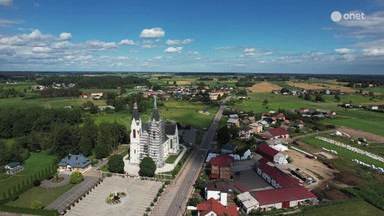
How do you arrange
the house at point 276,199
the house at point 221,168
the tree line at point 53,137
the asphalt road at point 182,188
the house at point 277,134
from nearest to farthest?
the house at point 276,199, the asphalt road at point 182,188, the house at point 221,168, the tree line at point 53,137, the house at point 277,134

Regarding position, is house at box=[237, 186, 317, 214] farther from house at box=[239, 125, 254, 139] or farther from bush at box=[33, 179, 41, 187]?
house at box=[239, 125, 254, 139]

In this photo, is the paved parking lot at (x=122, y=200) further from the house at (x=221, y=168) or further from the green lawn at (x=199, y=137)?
the green lawn at (x=199, y=137)

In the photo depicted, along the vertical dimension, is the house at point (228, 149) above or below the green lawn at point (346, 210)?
above

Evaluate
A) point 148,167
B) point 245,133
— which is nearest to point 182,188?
point 148,167

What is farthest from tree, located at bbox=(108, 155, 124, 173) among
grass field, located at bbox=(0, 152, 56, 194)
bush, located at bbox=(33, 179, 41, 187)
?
grass field, located at bbox=(0, 152, 56, 194)

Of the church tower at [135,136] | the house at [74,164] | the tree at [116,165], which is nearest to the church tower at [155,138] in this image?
the church tower at [135,136]

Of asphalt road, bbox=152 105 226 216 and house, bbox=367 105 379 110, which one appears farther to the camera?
house, bbox=367 105 379 110

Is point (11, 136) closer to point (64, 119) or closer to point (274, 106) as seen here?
point (64, 119)
